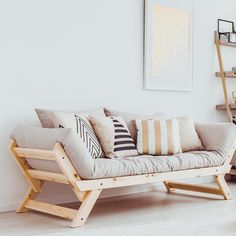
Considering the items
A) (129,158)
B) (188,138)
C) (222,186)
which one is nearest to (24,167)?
(129,158)

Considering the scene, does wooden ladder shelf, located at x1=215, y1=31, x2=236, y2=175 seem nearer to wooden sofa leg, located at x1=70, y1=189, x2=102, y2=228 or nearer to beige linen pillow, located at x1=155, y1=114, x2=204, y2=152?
beige linen pillow, located at x1=155, y1=114, x2=204, y2=152

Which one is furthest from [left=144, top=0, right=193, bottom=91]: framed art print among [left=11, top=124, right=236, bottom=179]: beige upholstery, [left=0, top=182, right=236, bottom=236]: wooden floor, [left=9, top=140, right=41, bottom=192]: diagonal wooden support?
[left=9, top=140, right=41, bottom=192]: diagonal wooden support

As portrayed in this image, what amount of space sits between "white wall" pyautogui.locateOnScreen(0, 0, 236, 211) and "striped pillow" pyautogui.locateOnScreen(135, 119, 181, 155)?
0.53 meters

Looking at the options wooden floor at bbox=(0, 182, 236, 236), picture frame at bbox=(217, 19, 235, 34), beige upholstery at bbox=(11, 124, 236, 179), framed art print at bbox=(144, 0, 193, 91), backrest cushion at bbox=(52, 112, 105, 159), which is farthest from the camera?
picture frame at bbox=(217, 19, 235, 34)

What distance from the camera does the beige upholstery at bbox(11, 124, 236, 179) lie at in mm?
3025

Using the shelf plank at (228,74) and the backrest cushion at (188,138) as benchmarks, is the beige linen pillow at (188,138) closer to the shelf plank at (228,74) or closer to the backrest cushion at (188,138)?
the backrest cushion at (188,138)

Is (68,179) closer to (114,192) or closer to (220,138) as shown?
(114,192)

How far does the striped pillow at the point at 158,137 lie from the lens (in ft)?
12.7

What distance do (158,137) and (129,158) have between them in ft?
1.57

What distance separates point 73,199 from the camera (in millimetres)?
3996

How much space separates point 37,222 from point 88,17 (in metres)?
1.90

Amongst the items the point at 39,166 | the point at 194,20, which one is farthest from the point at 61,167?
the point at 194,20

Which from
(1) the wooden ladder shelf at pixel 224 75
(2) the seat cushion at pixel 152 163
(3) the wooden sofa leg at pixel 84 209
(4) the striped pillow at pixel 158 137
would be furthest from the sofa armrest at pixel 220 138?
(3) the wooden sofa leg at pixel 84 209

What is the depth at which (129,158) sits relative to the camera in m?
3.52
